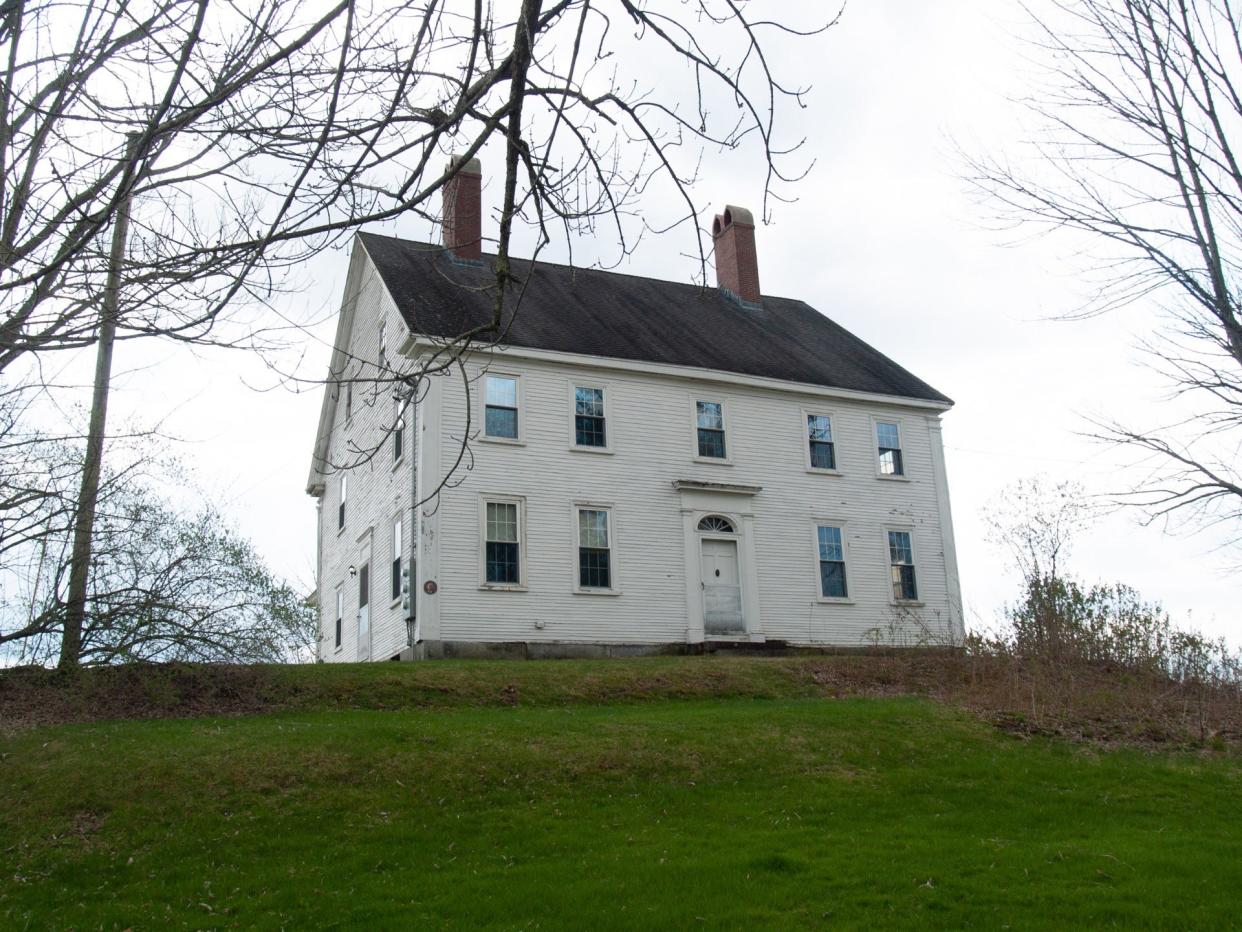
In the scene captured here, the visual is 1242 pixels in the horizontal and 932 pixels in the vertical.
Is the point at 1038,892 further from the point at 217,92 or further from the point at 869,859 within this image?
the point at 217,92

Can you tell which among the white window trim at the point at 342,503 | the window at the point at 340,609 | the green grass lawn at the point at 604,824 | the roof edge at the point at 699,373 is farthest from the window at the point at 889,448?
the window at the point at 340,609

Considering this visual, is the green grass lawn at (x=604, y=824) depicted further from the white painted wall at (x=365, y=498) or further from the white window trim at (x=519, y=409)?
the white window trim at (x=519, y=409)

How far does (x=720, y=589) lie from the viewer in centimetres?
2294

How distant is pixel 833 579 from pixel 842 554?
57 centimetres

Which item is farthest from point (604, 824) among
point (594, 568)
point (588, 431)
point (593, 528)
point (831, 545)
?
point (831, 545)

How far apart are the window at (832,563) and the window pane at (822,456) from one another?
1.32 m

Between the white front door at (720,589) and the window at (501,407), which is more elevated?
the window at (501,407)

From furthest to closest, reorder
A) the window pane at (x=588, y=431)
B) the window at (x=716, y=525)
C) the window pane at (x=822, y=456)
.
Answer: the window pane at (x=822, y=456), the window at (x=716, y=525), the window pane at (x=588, y=431)

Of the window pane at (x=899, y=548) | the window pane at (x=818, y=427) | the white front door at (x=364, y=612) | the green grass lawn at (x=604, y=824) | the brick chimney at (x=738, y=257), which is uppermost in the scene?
the brick chimney at (x=738, y=257)

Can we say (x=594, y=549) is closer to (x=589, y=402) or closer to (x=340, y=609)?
(x=589, y=402)

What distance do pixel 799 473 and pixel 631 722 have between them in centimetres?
1085

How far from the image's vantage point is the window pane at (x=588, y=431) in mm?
22719

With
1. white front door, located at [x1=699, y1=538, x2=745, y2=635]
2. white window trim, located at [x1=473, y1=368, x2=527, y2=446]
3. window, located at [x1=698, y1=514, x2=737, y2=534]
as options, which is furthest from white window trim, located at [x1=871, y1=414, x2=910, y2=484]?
white window trim, located at [x1=473, y1=368, x2=527, y2=446]

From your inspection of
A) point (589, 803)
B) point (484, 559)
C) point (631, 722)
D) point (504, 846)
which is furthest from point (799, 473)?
point (504, 846)
